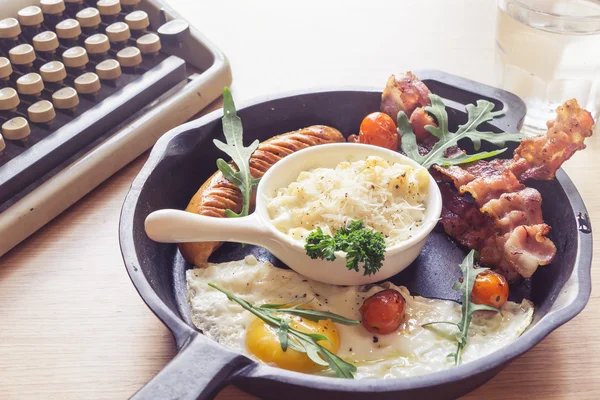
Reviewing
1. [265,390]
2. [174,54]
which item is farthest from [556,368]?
[174,54]

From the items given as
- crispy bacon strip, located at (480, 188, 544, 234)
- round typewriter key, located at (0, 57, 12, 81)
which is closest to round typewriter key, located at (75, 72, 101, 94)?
round typewriter key, located at (0, 57, 12, 81)

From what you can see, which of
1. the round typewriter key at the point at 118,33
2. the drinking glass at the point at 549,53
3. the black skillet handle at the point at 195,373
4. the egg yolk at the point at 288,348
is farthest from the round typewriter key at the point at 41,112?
the drinking glass at the point at 549,53

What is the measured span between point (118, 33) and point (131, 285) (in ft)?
4.05

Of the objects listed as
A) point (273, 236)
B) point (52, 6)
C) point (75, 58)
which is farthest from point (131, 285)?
point (52, 6)

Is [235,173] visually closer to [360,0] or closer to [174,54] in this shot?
[174,54]

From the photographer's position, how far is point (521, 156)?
1.96 meters

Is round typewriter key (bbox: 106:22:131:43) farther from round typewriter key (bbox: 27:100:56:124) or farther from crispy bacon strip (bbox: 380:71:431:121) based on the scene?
crispy bacon strip (bbox: 380:71:431:121)

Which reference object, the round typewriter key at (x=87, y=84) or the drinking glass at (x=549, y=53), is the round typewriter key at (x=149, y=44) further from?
the drinking glass at (x=549, y=53)

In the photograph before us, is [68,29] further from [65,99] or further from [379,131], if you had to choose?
[379,131]

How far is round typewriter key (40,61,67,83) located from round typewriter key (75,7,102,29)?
0.28 meters

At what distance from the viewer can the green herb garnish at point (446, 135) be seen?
6.73 ft

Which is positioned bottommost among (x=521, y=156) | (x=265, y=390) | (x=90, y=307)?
(x=90, y=307)

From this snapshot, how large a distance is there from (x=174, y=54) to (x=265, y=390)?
1879 millimetres

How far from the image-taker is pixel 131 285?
194cm
